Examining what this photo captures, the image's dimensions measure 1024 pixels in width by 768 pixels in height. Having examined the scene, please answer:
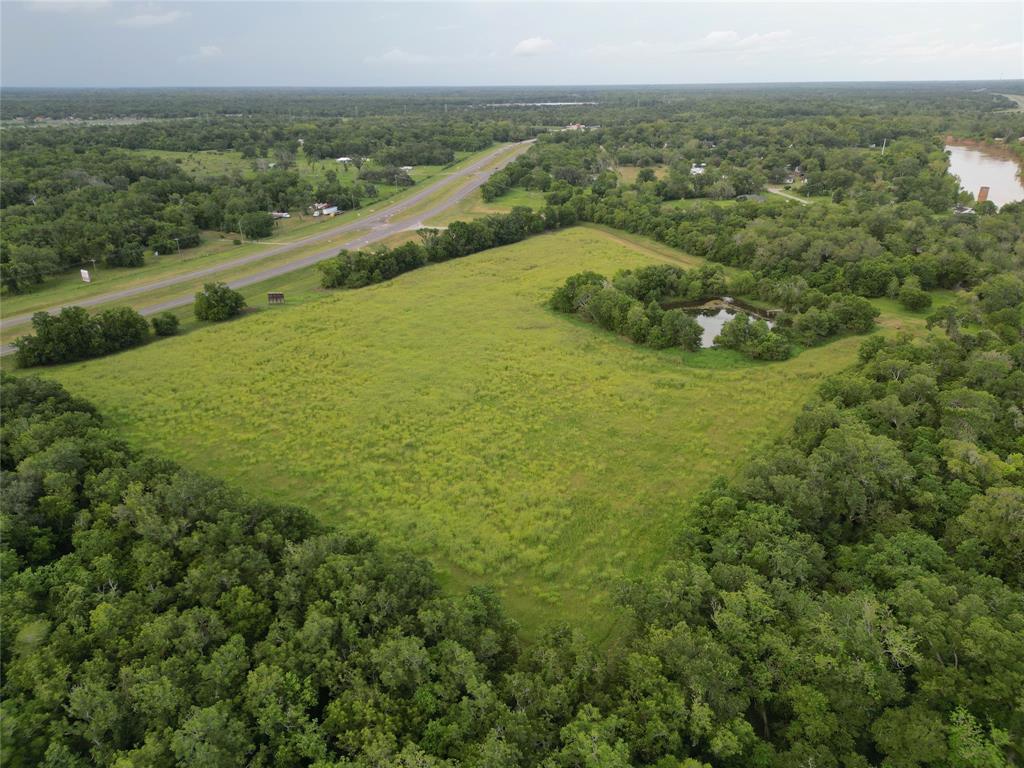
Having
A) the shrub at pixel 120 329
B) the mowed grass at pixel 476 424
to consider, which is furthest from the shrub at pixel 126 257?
the mowed grass at pixel 476 424

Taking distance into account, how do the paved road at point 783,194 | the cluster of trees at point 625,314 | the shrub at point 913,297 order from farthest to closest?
the paved road at point 783,194 < the shrub at point 913,297 < the cluster of trees at point 625,314

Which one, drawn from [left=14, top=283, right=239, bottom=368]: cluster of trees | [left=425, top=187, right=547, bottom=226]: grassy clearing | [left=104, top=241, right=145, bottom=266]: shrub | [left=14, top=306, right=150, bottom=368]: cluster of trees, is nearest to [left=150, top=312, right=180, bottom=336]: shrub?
[left=14, top=283, right=239, bottom=368]: cluster of trees

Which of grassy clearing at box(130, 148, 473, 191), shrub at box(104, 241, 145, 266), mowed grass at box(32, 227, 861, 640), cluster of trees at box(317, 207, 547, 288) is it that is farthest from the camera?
grassy clearing at box(130, 148, 473, 191)

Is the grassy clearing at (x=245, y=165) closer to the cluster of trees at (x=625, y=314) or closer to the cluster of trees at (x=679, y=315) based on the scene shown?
the cluster of trees at (x=625, y=314)

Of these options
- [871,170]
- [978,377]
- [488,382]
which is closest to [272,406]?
[488,382]

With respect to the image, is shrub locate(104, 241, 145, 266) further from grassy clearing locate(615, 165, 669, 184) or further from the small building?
grassy clearing locate(615, 165, 669, 184)
